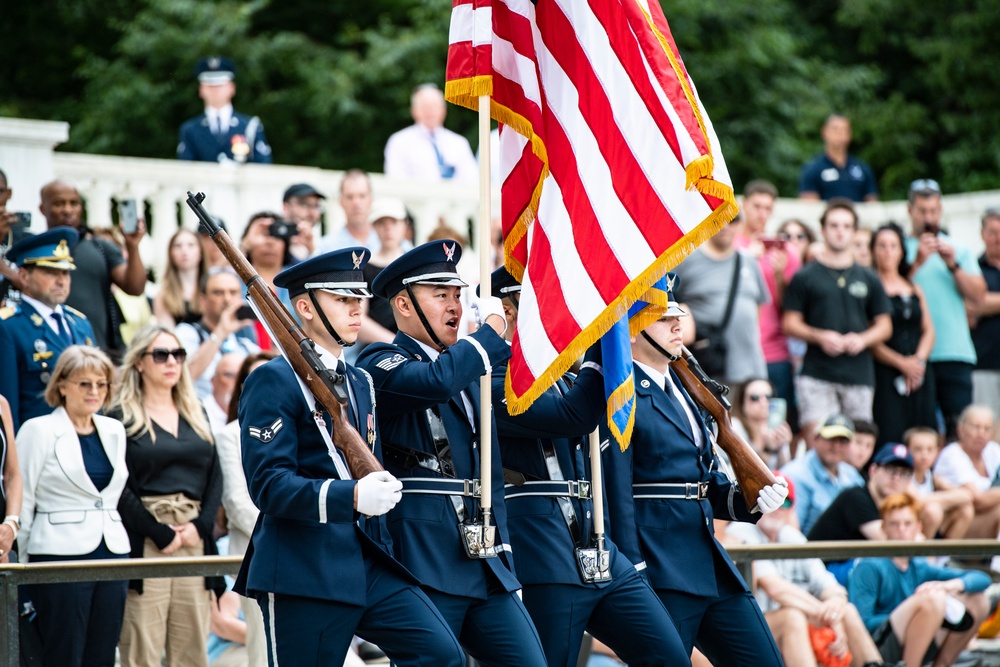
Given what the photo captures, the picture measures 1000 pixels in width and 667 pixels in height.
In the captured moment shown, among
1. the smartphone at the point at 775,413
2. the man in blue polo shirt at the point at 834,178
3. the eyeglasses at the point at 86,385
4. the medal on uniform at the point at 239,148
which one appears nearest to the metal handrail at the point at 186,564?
the eyeglasses at the point at 86,385

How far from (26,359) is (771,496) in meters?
4.01

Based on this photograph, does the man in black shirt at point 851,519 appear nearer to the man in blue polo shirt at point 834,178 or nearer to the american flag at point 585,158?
the american flag at point 585,158

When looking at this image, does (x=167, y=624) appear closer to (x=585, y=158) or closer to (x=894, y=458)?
(x=585, y=158)

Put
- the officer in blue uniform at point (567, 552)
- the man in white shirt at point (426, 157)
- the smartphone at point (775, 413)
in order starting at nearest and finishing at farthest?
the officer in blue uniform at point (567, 552)
the smartphone at point (775, 413)
the man in white shirt at point (426, 157)

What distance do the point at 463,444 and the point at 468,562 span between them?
1.55 feet

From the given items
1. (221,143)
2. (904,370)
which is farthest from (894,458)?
(221,143)

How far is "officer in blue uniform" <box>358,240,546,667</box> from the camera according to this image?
6082 millimetres

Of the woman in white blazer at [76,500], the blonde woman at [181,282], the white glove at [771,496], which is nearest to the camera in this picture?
the white glove at [771,496]

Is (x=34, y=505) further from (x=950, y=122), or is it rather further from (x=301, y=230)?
(x=950, y=122)

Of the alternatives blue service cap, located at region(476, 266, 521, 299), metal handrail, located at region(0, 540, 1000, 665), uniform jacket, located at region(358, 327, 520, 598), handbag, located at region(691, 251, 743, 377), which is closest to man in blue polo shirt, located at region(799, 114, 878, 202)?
handbag, located at region(691, 251, 743, 377)

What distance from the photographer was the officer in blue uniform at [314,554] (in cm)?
573

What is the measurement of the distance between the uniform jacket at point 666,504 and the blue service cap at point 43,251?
343 cm

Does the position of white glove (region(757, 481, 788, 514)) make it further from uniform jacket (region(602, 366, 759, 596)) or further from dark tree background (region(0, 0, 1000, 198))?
dark tree background (region(0, 0, 1000, 198))

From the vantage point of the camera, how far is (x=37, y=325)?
28.3 feet
